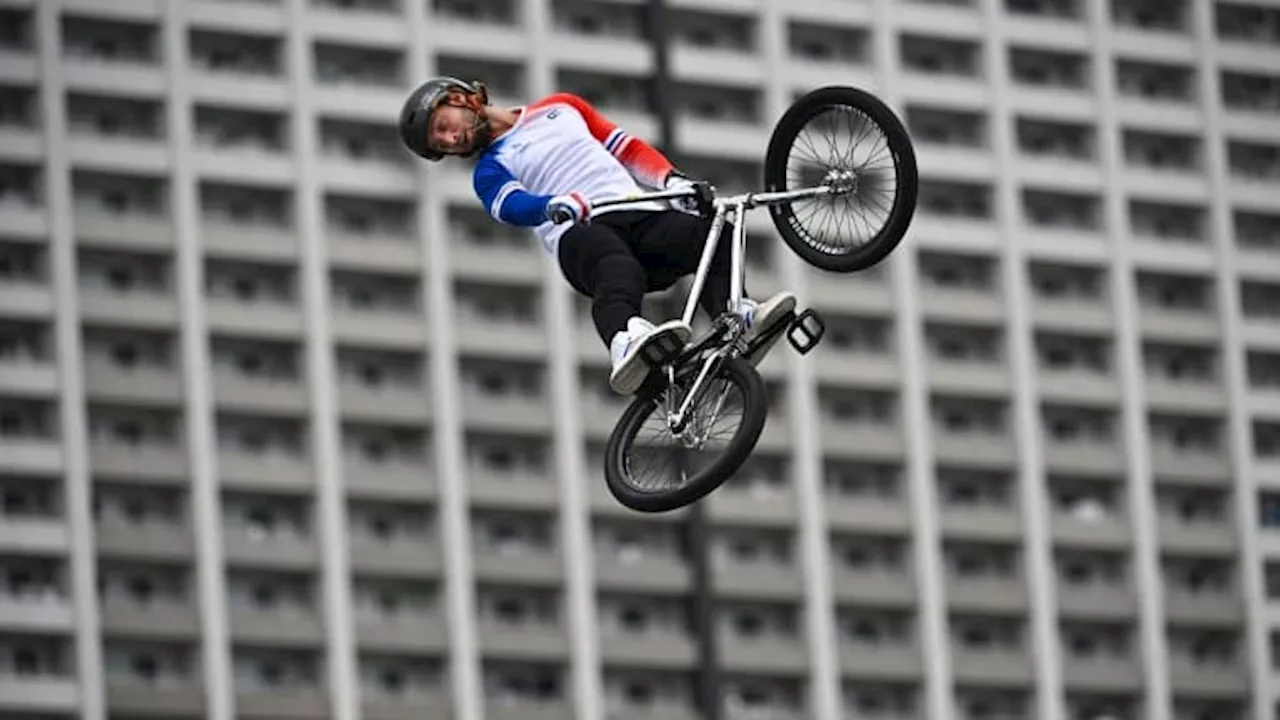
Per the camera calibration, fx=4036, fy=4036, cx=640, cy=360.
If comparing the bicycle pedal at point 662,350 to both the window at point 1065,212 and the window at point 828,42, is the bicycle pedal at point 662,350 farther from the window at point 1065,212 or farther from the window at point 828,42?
the window at point 1065,212

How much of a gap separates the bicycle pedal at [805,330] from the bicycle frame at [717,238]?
0.42m

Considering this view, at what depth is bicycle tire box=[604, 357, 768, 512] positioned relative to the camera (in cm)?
2673

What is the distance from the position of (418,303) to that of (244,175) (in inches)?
266

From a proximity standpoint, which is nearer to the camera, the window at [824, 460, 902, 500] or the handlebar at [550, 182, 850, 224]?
the handlebar at [550, 182, 850, 224]

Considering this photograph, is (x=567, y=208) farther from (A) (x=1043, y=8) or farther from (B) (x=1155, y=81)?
(B) (x=1155, y=81)

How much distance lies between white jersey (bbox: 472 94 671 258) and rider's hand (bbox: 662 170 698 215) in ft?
0.34

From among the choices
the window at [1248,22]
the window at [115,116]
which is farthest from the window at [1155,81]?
the window at [115,116]

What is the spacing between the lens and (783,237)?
93.1 feet

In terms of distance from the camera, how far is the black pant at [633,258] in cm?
2825

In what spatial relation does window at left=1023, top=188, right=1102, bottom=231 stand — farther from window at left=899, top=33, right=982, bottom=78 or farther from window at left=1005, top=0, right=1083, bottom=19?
window at left=1005, top=0, right=1083, bottom=19

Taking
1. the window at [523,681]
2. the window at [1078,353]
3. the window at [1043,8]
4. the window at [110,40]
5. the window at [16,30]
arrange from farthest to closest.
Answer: the window at [1043,8], the window at [1078,353], the window at [110,40], the window at [16,30], the window at [523,681]

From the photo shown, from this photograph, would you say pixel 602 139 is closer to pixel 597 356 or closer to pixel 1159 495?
pixel 597 356

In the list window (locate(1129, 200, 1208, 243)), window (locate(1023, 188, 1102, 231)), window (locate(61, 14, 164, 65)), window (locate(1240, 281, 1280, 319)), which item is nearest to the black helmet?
window (locate(61, 14, 164, 65))

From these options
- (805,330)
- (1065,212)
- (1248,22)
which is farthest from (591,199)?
(1248,22)
